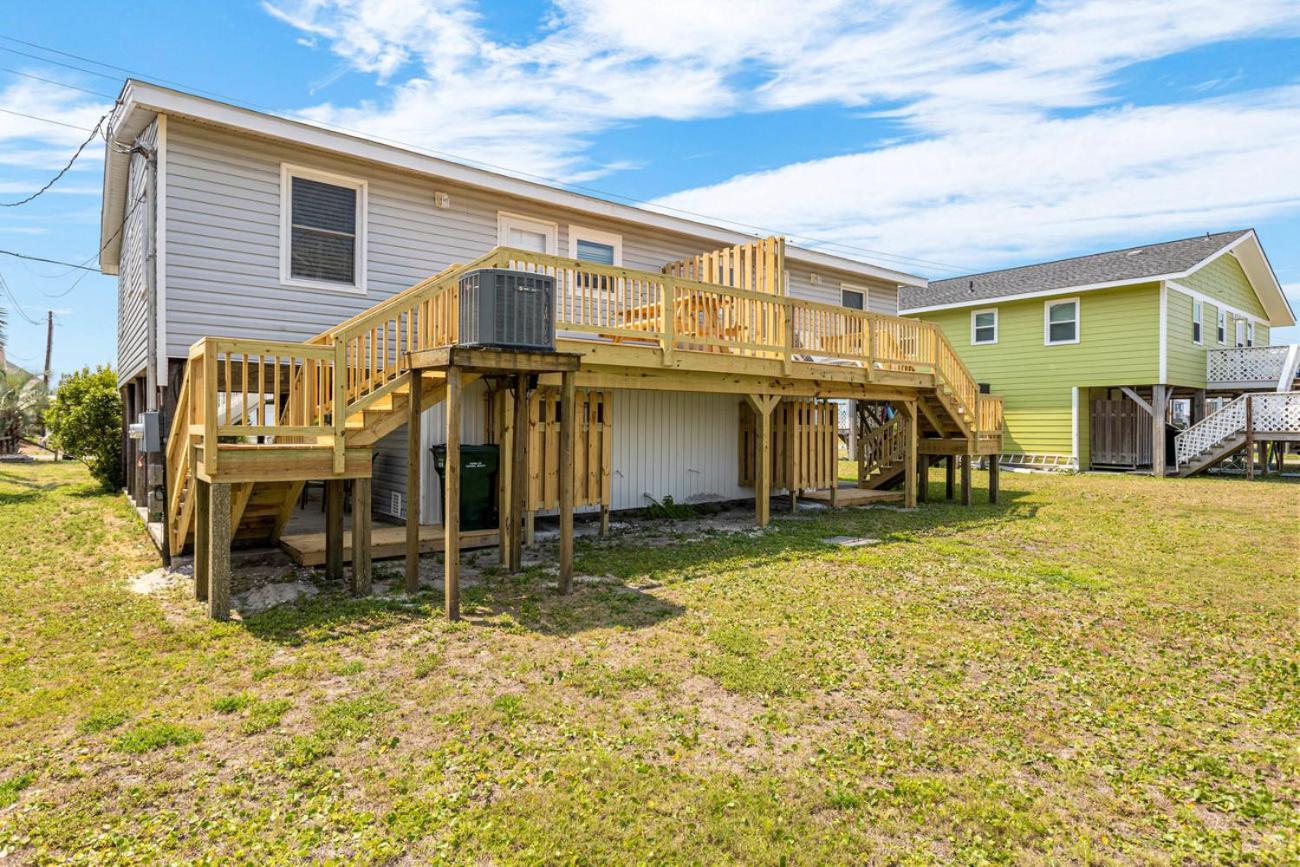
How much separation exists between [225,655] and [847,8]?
10065 mm

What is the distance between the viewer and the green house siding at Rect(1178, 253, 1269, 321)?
18125 mm

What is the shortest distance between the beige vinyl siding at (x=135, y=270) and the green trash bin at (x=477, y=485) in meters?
4.36

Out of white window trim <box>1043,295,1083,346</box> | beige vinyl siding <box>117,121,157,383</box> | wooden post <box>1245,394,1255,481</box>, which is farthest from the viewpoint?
white window trim <box>1043,295,1083,346</box>

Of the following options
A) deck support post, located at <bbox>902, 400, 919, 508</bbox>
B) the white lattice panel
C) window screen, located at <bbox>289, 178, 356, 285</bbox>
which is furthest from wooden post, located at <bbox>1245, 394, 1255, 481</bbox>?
window screen, located at <bbox>289, 178, 356, 285</bbox>

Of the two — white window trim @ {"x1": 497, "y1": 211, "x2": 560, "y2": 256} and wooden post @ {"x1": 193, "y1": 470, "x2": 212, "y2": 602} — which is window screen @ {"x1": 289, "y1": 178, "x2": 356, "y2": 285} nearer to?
white window trim @ {"x1": 497, "y1": 211, "x2": 560, "y2": 256}

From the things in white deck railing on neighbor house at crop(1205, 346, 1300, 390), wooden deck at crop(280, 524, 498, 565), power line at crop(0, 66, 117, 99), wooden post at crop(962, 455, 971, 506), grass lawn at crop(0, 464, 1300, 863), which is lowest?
grass lawn at crop(0, 464, 1300, 863)

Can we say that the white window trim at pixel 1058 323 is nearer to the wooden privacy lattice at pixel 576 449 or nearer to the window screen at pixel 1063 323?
the window screen at pixel 1063 323

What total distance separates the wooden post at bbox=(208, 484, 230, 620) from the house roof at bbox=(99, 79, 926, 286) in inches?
182

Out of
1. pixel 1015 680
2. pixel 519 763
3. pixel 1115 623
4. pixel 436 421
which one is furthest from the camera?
pixel 436 421

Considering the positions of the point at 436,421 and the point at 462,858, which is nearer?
the point at 462,858

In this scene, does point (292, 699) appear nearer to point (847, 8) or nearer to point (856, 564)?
point (856, 564)

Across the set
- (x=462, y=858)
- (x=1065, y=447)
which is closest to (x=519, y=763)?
(x=462, y=858)

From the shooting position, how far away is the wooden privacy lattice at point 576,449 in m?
8.12

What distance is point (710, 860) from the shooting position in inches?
95.8
